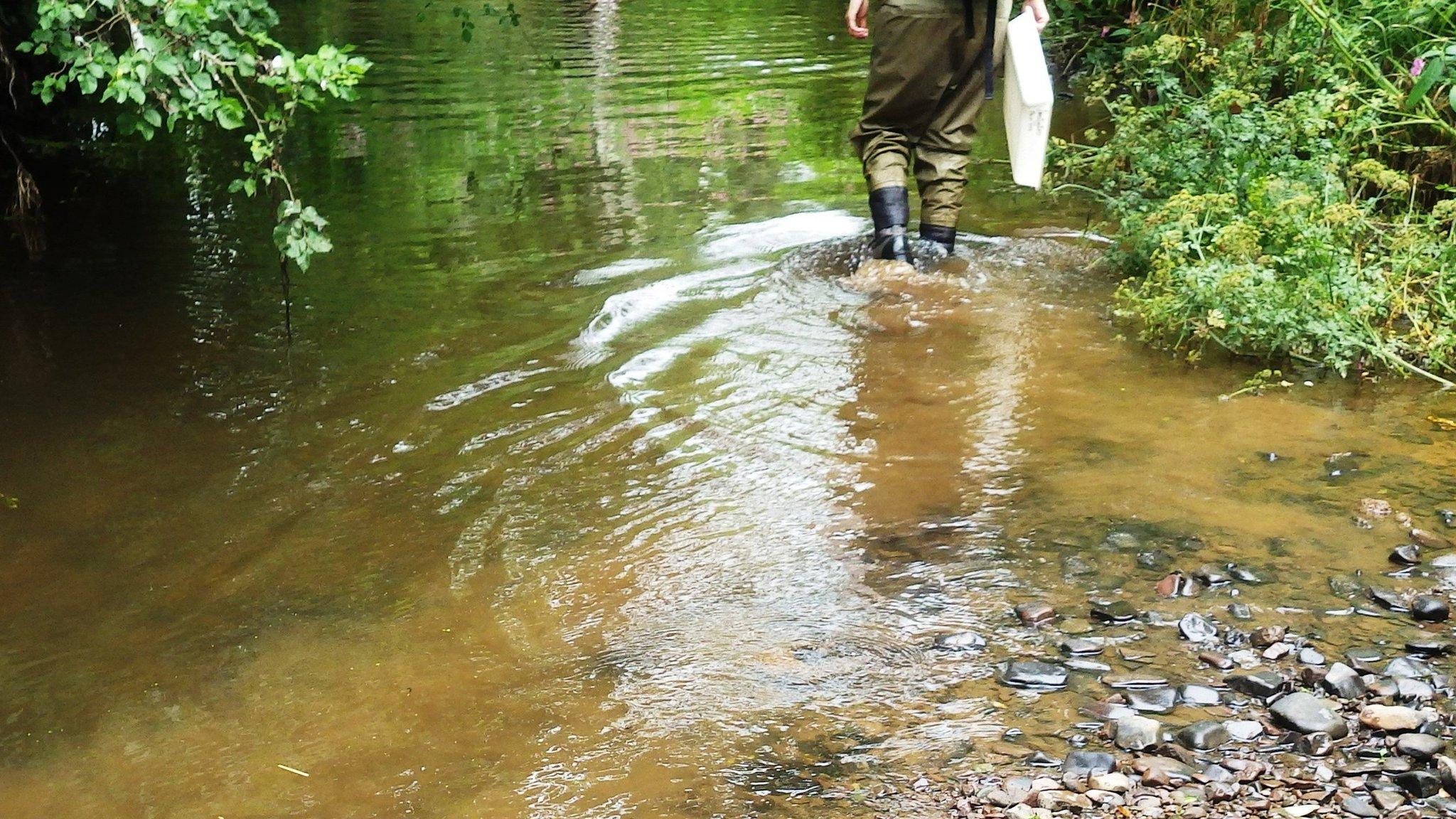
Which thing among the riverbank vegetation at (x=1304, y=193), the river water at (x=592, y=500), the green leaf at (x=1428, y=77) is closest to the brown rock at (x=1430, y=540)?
the river water at (x=592, y=500)

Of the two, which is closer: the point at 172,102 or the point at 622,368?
the point at 172,102

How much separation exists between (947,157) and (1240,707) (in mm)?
3803

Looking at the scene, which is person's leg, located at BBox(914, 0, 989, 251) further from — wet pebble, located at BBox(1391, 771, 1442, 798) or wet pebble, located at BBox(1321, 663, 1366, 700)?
wet pebble, located at BBox(1391, 771, 1442, 798)

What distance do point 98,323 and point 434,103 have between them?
5342mm

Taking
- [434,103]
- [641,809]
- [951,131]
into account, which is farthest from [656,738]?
[434,103]

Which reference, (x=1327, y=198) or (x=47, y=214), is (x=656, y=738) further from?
(x=47, y=214)

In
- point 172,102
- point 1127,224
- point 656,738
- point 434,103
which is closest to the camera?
point 656,738

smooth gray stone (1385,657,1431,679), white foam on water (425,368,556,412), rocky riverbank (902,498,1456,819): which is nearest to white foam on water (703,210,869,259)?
white foam on water (425,368,556,412)

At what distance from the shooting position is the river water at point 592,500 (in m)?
2.86

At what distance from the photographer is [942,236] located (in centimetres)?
620

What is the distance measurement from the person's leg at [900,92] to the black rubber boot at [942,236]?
11cm

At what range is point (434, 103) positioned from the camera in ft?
34.4

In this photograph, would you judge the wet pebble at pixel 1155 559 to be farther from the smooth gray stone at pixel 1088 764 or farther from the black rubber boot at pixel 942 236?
the black rubber boot at pixel 942 236

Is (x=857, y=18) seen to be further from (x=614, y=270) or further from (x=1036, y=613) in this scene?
(x=1036, y=613)
